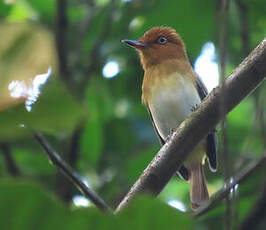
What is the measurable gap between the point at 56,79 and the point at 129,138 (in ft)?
16.4

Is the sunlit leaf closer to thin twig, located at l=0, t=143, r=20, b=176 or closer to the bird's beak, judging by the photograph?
thin twig, located at l=0, t=143, r=20, b=176

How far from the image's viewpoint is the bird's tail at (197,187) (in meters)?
4.89

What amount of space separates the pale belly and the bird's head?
599 millimetres

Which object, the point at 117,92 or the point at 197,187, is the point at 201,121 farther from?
the point at 117,92

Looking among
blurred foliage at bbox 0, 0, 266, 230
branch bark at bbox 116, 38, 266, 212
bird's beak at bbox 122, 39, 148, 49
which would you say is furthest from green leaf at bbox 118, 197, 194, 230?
bird's beak at bbox 122, 39, 148, 49

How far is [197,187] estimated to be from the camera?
17.3 ft

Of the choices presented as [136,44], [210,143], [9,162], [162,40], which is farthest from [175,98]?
[9,162]

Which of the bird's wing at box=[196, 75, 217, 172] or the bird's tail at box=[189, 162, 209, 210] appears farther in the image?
the bird's wing at box=[196, 75, 217, 172]

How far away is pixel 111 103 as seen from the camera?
6047mm

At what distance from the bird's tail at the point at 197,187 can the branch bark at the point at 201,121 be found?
198 cm

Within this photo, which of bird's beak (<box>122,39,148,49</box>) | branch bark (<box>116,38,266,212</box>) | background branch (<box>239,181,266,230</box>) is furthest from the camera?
bird's beak (<box>122,39,148,49</box>)

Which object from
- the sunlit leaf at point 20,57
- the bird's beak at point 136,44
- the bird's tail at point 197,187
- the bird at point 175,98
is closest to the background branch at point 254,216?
the bird's tail at point 197,187

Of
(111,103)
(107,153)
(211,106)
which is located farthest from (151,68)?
(211,106)

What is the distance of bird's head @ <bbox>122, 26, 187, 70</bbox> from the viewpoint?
5871 millimetres
